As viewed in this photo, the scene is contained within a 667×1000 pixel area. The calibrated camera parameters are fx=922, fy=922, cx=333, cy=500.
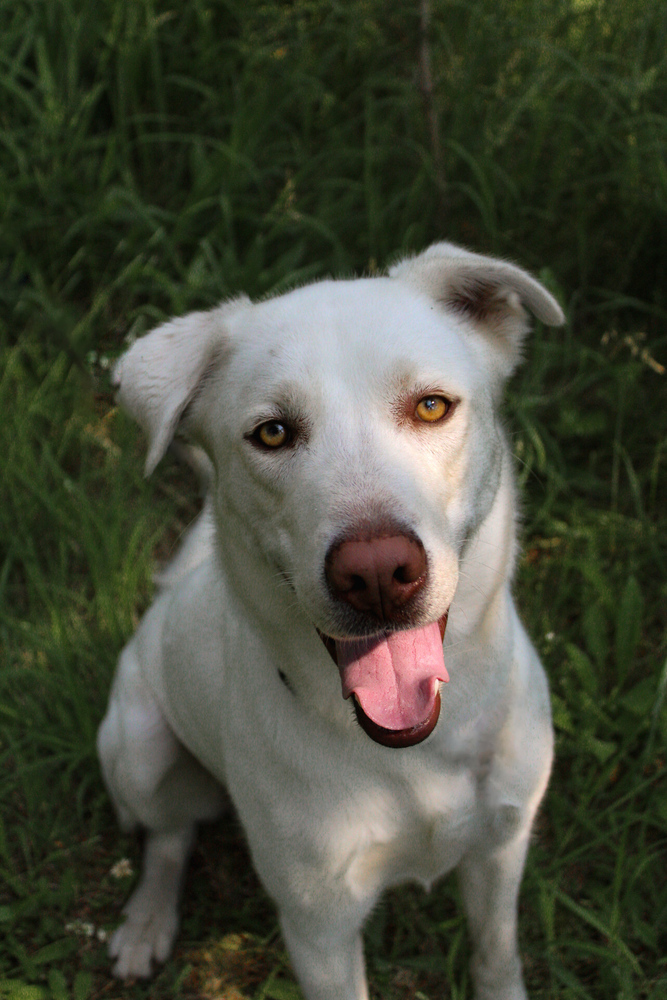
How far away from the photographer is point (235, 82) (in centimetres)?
438

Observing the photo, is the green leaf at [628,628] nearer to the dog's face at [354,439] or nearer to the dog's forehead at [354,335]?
the dog's face at [354,439]

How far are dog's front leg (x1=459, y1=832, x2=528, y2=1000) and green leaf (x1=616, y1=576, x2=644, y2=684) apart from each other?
2.98 ft

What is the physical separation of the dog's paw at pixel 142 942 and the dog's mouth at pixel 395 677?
1485 millimetres

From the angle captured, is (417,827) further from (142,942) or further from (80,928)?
(80,928)

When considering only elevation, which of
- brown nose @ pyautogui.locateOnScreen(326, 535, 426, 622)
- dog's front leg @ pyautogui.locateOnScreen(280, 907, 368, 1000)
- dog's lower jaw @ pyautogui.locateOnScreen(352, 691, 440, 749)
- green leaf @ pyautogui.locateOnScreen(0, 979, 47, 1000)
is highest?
brown nose @ pyautogui.locateOnScreen(326, 535, 426, 622)

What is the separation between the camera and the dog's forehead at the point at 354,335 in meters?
1.86

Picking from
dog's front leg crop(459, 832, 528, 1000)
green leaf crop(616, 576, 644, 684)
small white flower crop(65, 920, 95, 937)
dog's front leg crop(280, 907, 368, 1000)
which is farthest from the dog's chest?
small white flower crop(65, 920, 95, 937)

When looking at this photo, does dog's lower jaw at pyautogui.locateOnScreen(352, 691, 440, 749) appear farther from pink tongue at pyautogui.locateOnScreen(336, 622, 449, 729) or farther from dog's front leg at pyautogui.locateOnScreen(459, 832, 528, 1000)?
dog's front leg at pyautogui.locateOnScreen(459, 832, 528, 1000)

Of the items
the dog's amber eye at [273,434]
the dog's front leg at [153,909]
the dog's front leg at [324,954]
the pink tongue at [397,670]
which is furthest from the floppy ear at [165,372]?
the dog's front leg at [153,909]

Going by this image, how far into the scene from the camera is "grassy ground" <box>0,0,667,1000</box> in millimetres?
2883

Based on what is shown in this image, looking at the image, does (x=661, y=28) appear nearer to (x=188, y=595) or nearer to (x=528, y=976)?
(x=188, y=595)

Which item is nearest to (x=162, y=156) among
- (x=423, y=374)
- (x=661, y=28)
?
(x=661, y=28)

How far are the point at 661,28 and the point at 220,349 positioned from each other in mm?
2863

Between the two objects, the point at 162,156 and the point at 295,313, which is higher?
the point at 295,313
